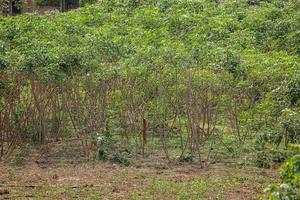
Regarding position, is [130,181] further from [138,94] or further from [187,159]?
[138,94]

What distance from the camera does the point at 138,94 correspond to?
39.5ft

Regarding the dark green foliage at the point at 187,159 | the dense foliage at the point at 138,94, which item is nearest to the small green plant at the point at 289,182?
the dense foliage at the point at 138,94

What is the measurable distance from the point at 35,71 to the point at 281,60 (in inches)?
202

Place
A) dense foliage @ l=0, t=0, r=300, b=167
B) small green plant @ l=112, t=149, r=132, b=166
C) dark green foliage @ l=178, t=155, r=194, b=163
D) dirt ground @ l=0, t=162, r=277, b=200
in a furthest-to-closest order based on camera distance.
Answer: dark green foliage @ l=178, t=155, r=194, b=163, small green plant @ l=112, t=149, r=132, b=166, dense foliage @ l=0, t=0, r=300, b=167, dirt ground @ l=0, t=162, r=277, b=200

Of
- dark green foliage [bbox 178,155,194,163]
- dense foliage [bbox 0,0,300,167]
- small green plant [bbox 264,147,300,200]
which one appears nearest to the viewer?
small green plant [bbox 264,147,300,200]

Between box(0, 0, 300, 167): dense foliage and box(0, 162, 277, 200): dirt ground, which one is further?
box(0, 0, 300, 167): dense foliage

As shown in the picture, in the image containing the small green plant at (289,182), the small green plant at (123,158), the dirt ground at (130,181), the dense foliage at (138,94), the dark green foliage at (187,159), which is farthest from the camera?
the dark green foliage at (187,159)

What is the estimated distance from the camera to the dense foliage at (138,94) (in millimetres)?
11141

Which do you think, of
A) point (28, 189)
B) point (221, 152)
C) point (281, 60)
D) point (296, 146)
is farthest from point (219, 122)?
point (296, 146)

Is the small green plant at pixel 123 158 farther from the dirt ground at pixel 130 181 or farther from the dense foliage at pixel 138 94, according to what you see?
the dirt ground at pixel 130 181

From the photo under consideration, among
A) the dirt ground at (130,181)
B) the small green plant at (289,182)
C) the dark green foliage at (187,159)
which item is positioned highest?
the small green plant at (289,182)

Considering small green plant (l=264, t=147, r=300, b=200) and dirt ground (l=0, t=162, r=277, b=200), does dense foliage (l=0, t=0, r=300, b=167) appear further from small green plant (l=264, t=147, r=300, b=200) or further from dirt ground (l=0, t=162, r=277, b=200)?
small green plant (l=264, t=147, r=300, b=200)

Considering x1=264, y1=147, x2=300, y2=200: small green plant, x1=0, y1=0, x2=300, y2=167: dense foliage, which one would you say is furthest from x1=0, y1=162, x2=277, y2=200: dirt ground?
x1=264, y1=147, x2=300, y2=200: small green plant

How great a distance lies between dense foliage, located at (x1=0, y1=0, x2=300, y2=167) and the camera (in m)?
11.1
